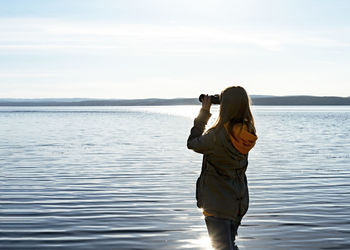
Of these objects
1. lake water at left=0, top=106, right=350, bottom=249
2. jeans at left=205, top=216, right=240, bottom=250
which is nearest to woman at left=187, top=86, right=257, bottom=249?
jeans at left=205, top=216, right=240, bottom=250

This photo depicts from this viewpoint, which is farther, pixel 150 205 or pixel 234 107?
pixel 150 205

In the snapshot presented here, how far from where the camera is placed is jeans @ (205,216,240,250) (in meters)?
4.75

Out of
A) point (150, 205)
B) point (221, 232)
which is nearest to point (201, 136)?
point (221, 232)

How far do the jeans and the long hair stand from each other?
33.1 inches

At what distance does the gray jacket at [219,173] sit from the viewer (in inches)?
188

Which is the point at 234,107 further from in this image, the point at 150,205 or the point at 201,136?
the point at 150,205

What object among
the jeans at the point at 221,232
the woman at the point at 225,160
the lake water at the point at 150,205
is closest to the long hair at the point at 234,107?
the woman at the point at 225,160

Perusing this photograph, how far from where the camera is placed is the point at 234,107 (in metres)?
4.70

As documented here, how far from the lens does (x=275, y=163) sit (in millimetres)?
19984

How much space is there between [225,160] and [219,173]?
0.15m

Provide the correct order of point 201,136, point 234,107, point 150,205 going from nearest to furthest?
point 234,107 → point 201,136 → point 150,205

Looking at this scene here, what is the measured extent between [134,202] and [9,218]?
274 cm

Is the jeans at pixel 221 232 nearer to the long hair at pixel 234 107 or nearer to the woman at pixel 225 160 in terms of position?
the woman at pixel 225 160

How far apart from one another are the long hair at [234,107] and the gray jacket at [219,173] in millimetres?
113
